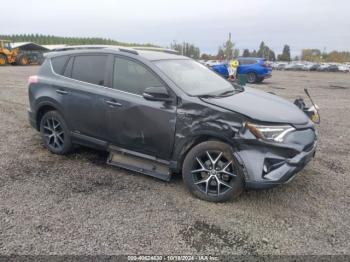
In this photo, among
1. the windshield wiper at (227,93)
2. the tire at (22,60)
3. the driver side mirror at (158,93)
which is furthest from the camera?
the tire at (22,60)

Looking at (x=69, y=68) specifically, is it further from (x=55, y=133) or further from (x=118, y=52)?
(x=55, y=133)

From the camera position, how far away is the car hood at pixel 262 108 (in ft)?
12.0

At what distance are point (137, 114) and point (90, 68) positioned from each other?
47.3 inches

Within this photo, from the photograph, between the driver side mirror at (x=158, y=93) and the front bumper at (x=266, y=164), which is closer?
the front bumper at (x=266, y=164)

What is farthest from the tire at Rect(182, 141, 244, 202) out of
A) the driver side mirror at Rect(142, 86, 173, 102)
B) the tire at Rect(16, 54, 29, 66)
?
the tire at Rect(16, 54, 29, 66)

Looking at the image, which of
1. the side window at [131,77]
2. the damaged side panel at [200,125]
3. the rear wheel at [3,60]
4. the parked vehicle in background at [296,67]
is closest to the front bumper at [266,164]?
the damaged side panel at [200,125]

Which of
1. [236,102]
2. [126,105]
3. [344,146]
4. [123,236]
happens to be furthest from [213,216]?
[344,146]

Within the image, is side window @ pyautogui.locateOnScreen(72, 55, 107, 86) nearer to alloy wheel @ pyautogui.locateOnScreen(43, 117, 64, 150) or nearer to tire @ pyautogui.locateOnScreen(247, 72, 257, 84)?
alloy wheel @ pyautogui.locateOnScreen(43, 117, 64, 150)

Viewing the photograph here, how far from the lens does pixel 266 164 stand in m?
3.52

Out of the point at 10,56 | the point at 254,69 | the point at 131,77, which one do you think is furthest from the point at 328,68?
the point at 131,77

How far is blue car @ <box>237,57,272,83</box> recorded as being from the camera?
19.0m

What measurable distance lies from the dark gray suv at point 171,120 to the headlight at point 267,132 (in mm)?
11

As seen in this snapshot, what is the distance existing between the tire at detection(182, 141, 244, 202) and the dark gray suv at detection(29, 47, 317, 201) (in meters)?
0.01

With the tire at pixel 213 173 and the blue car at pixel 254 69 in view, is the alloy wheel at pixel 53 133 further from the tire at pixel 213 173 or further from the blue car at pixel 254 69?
the blue car at pixel 254 69
